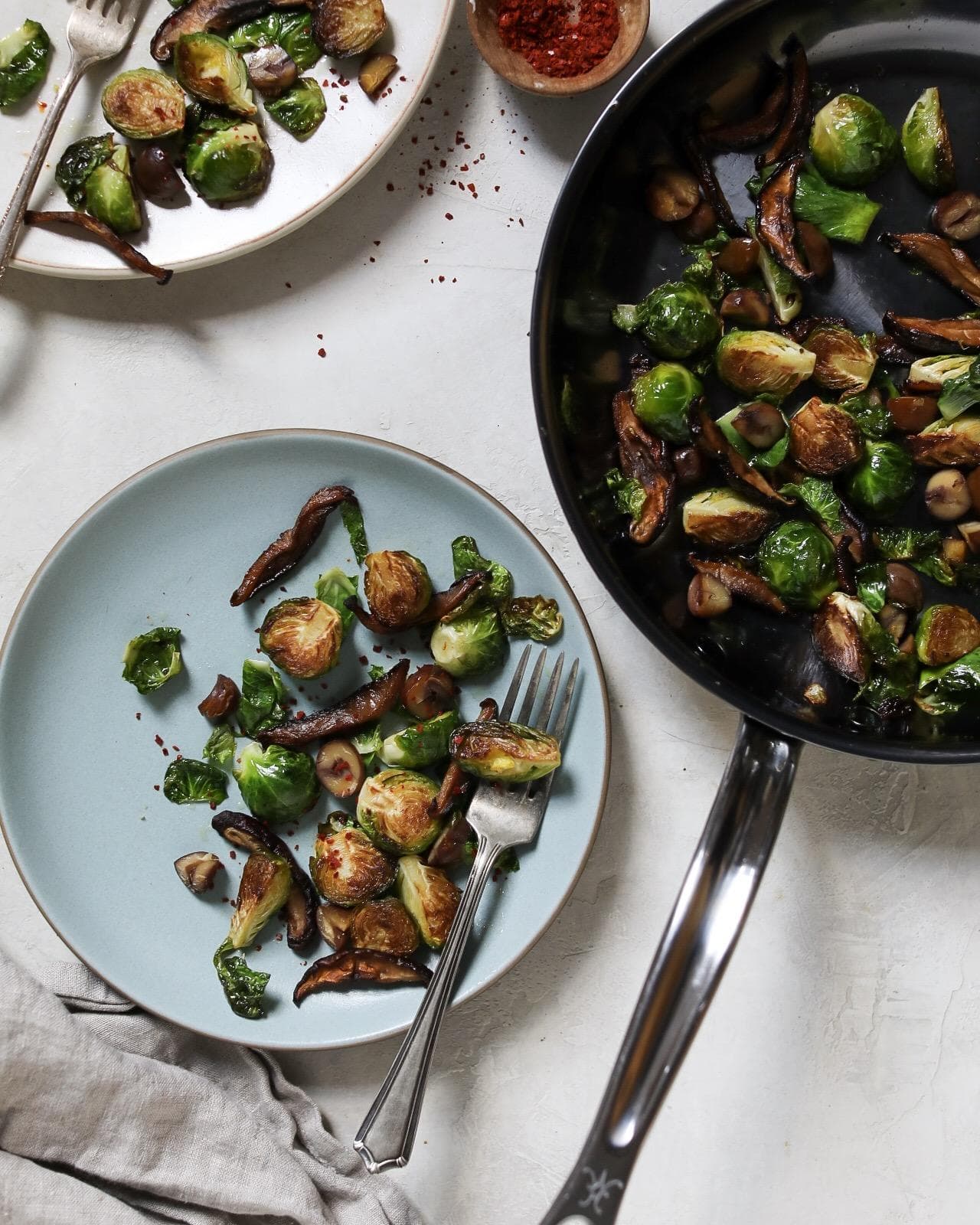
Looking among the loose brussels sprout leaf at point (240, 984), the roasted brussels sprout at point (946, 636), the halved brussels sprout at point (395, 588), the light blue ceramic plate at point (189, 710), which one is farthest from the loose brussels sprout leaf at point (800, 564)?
the loose brussels sprout leaf at point (240, 984)

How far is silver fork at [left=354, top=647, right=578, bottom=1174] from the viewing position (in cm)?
189

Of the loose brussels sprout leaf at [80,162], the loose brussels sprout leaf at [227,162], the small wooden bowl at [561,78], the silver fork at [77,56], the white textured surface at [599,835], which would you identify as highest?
the silver fork at [77,56]

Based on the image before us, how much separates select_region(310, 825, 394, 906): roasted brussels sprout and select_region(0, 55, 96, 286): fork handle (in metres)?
1.37

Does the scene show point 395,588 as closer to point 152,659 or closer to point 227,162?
point 152,659

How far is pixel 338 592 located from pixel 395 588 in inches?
6.3

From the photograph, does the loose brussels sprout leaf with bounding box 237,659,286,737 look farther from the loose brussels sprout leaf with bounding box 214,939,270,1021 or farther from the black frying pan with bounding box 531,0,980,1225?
the black frying pan with bounding box 531,0,980,1225

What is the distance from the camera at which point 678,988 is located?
1704mm

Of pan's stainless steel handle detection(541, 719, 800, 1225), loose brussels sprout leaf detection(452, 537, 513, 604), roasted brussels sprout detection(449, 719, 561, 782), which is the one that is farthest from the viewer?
loose brussels sprout leaf detection(452, 537, 513, 604)

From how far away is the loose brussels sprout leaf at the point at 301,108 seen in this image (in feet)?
6.52

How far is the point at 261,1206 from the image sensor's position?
2.04m

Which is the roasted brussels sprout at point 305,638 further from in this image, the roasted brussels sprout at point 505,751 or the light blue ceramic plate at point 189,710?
the roasted brussels sprout at point 505,751

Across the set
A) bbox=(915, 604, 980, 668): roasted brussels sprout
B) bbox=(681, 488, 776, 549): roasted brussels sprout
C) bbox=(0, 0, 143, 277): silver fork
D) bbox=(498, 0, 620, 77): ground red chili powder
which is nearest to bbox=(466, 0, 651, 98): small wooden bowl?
bbox=(498, 0, 620, 77): ground red chili powder

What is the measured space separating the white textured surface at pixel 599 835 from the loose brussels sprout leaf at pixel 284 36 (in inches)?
9.9

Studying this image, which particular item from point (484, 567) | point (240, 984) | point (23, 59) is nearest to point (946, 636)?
point (484, 567)
